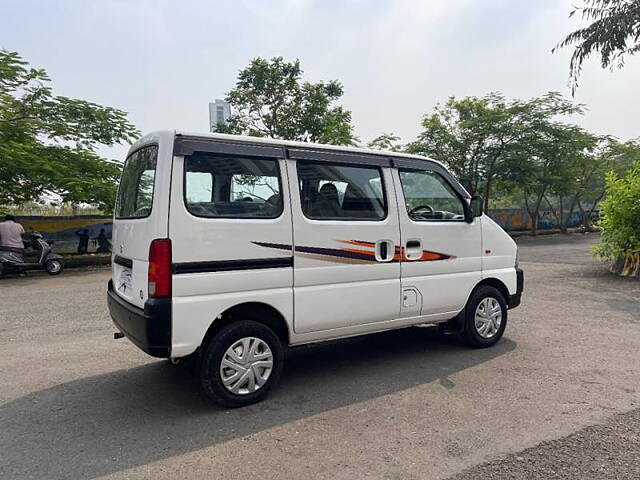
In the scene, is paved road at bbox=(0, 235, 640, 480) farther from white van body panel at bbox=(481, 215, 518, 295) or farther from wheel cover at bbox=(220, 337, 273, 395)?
white van body panel at bbox=(481, 215, 518, 295)

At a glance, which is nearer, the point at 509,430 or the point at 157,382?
the point at 509,430

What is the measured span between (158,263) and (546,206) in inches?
1391

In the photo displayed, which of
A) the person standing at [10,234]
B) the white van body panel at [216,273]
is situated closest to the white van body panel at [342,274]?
the white van body panel at [216,273]

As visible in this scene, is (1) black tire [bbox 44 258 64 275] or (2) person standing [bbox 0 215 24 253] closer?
(2) person standing [bbox 0 215 24 253]

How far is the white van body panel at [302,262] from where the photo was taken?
3225mm

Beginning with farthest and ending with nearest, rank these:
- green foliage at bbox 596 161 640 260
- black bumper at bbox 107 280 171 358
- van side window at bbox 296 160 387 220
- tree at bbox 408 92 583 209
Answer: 1. tree at bbox 408 92 583 209
2. green foliage at bbox 596 161 640 260
3. van side window at bbox 296 160 387 220
4. black bumper at bbox 107 280 171 358

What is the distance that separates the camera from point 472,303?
4.79 meters

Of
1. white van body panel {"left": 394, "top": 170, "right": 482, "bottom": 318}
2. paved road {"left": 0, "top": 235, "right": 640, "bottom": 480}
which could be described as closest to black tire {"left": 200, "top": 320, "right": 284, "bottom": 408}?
paved road {"left": 0, "top": 235, "right": 640, "bottom": 480}

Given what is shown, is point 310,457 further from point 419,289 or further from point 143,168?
point 143,168

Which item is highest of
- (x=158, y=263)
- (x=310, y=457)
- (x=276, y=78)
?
(x=276, y=78)

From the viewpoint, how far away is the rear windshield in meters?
3.43

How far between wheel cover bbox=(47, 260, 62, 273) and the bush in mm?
14081

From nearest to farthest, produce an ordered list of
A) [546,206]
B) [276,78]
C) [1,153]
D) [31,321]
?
[31,321] < [1,153] < [276,78] < [546,206]

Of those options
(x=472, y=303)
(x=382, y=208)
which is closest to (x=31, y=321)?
(x=382, y=208)
